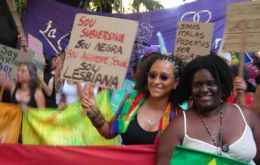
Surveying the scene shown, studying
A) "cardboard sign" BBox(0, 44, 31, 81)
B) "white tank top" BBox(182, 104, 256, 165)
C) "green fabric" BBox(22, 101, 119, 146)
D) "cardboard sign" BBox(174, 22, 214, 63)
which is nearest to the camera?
"white tank top" BBox(182, 104, 256, 165)

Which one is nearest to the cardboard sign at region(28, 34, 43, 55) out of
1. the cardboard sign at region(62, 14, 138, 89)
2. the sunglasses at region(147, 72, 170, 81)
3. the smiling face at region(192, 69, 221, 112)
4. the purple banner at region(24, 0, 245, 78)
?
the cardboard sign at region(62, 14, 138, 89)

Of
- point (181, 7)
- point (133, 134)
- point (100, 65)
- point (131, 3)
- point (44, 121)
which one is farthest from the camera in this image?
point (131, 3)

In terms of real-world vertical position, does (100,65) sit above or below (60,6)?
below

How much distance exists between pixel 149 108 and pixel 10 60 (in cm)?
270

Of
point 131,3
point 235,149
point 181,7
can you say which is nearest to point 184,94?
point 235,149

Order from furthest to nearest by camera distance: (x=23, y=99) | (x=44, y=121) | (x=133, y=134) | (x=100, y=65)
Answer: (x=23, y=99) → (x=44, y=121) → (x=100, y=65) → (x=133, y=134)

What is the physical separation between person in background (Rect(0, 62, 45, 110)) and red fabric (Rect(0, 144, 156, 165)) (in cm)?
205

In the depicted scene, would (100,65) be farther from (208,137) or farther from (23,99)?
(23,99)

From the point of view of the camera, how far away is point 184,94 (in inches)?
121

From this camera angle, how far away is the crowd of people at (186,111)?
2756 mm

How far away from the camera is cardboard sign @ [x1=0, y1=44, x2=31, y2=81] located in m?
5.57

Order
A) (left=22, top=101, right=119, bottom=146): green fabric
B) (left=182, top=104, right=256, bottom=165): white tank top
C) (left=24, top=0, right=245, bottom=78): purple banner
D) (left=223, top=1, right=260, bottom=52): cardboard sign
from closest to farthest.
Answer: (left=182, top=104, right=256, bottom=165): white tank top → (left=223, top=1, right=260, bottom=52): cardboard sign → (left=22, top=101, right=119, bottom=146): green fabric → (left=24, top=0, right=245, bottom=78): purple banner

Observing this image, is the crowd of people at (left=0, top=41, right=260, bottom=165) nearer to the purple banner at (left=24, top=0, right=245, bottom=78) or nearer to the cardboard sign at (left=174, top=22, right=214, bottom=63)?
the cardboard sign at (left=174, top=22, right=214, bottom=63)

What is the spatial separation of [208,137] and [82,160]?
988 mm
